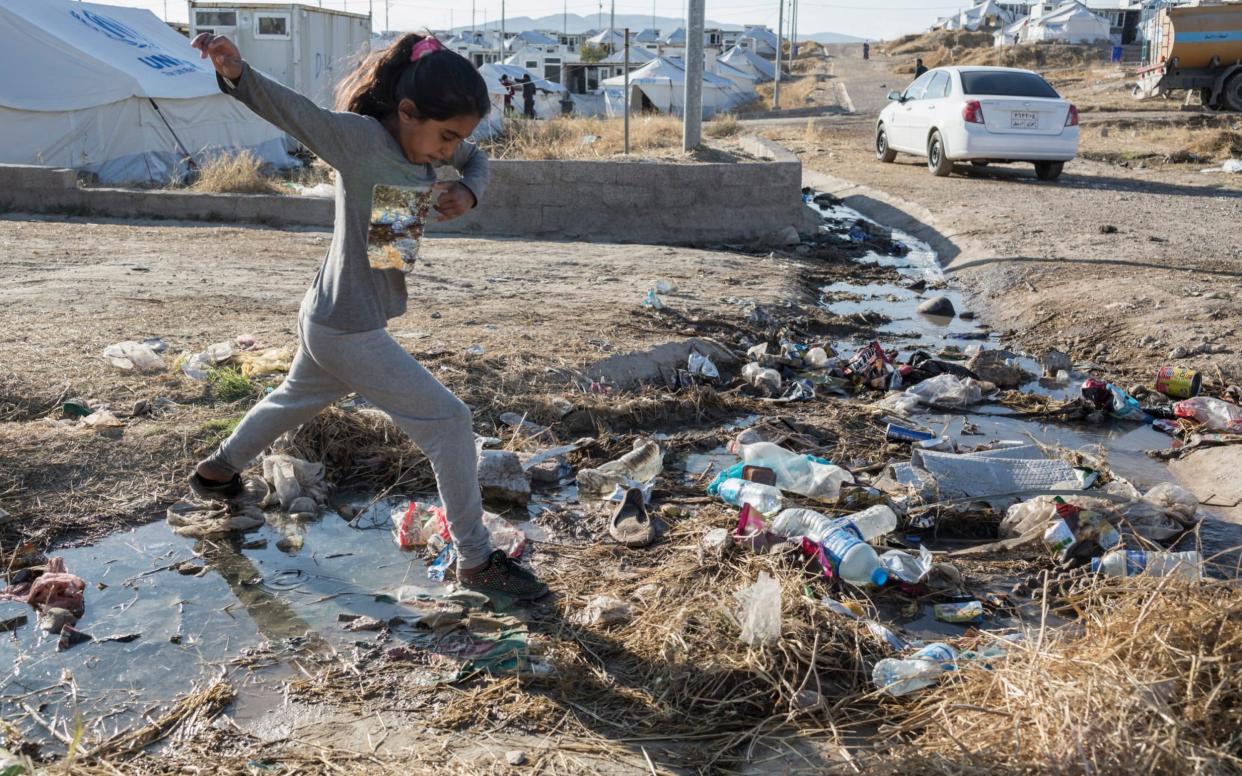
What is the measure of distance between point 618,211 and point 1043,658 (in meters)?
8.65

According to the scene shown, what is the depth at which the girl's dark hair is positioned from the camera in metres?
2.88

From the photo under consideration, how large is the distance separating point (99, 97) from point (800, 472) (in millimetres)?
15457

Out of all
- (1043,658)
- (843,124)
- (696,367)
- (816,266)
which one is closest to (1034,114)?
(816,266)

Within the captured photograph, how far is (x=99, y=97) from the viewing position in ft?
53.9

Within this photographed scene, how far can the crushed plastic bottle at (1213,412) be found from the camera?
5.12 metres

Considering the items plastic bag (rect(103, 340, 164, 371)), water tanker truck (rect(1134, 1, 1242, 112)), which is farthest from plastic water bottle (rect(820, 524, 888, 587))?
water tanker truck (rect(1134, 1, 1242, 112))

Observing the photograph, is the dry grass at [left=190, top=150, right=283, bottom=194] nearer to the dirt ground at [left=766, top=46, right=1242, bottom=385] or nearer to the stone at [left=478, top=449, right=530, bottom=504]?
the dirt ground at [left=766, top=46, right=1242, bottom=385]

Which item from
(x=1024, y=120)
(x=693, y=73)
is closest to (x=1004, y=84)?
(x=1024, y=120)

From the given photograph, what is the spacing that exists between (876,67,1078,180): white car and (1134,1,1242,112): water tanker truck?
11384 mm

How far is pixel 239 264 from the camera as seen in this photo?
8.30 metres

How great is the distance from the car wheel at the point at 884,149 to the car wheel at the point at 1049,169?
2.67 metres

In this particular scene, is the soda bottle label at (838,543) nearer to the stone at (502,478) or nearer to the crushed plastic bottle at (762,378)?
the stone at (502,478)

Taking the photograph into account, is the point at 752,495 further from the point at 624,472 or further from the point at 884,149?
the point at 884,149

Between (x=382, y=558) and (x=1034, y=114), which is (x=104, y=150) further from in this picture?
(x=382, y=558)
